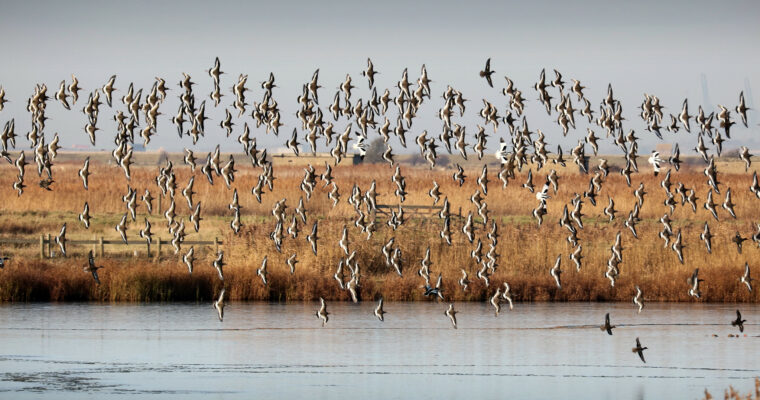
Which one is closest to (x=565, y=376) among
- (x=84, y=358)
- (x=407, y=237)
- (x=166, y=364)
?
(x=166, y=364)

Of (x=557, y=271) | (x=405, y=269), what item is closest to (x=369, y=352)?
(x=557, y=271)

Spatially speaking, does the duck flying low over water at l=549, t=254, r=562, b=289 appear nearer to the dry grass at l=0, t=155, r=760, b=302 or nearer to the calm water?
the calm water

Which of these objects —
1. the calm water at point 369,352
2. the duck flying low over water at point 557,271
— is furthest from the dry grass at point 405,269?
the duck flying low over water at point 557,271

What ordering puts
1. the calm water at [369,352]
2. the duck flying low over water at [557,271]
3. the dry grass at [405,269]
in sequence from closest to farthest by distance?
the calm water at [369,352], the duck flying low over water at [557,271], the dry grass at [405,269]

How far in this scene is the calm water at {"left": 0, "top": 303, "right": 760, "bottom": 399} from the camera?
108ft

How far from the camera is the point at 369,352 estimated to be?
38.9 m

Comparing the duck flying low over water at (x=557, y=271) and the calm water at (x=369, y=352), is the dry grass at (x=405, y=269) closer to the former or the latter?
the calm water at (x=369, y=352)

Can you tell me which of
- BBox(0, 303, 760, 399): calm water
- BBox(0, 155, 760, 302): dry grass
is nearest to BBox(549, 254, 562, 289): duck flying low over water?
BBox(0, 303, 760, 399): calm water

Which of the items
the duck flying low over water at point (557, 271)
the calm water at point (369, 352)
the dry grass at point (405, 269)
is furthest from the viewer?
the dry grass at point (405, 269)

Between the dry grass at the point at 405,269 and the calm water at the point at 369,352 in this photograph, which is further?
the dry grass at the point at 405,269

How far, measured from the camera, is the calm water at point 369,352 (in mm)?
32875

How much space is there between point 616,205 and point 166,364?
33.7m

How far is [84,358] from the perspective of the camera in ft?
122

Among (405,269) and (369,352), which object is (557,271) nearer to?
(369,352)
